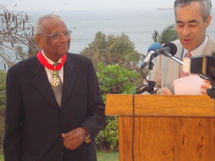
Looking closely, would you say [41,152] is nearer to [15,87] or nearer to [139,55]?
[15,87]

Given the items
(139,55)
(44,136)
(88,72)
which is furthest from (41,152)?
(139,55)

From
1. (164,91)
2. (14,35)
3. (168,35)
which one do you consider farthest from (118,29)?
(164,91)

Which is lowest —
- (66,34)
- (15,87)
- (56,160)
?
(56,160)

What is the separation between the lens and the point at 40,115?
11.1 ft

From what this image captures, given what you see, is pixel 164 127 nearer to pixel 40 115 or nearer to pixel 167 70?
pixel 167 70

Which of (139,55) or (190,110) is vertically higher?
(190,110)

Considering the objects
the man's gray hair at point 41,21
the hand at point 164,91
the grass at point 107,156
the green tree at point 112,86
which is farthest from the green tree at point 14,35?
the hand at point 164,91

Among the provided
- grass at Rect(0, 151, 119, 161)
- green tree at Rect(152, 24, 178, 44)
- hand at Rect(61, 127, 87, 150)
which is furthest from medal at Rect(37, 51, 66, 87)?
green tree at Rect(152, 24, 178, 44)

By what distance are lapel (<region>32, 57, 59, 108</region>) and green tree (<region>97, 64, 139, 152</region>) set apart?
176 inches

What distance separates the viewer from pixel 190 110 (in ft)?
7.95

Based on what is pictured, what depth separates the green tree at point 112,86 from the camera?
7957 mm

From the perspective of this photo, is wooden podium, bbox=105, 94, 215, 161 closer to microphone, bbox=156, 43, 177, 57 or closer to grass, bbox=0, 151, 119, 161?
microphone, bbox=156, 43, 177, 57

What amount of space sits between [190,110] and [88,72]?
1263 mm

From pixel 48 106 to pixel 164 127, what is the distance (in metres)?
1.16
